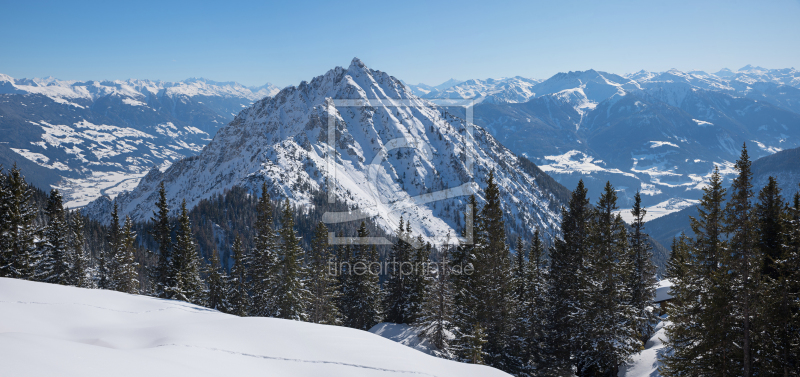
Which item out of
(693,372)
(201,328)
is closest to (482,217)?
(693,372)

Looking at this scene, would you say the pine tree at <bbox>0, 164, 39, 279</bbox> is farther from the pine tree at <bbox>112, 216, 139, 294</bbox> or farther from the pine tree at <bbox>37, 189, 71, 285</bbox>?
the pine tree at <bbox>112, 216, 139, 294</bbox>

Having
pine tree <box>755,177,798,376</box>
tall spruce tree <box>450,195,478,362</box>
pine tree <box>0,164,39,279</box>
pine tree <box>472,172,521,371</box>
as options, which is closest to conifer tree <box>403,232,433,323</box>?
tall spruce tree <box>450,195,478,362</box>

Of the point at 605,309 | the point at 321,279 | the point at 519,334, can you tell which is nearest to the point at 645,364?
the point at 605,309

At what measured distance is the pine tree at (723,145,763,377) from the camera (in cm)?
1959

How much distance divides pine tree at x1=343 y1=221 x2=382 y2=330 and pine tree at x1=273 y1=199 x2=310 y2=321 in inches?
356

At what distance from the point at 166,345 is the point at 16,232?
33.4 meters

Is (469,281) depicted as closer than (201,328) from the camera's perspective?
No

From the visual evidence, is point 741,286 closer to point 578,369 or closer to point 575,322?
point 575,322

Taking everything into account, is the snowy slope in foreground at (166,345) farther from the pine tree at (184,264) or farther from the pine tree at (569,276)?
the pine tree at (184,264)

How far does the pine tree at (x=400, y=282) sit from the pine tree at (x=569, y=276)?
16320 mm

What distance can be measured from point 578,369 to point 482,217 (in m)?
14.3

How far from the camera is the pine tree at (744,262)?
771 inches

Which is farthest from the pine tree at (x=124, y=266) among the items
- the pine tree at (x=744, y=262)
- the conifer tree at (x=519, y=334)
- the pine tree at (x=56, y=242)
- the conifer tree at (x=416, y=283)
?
the pine tree at (x=744, y=262)

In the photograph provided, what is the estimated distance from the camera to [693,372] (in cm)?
2119
